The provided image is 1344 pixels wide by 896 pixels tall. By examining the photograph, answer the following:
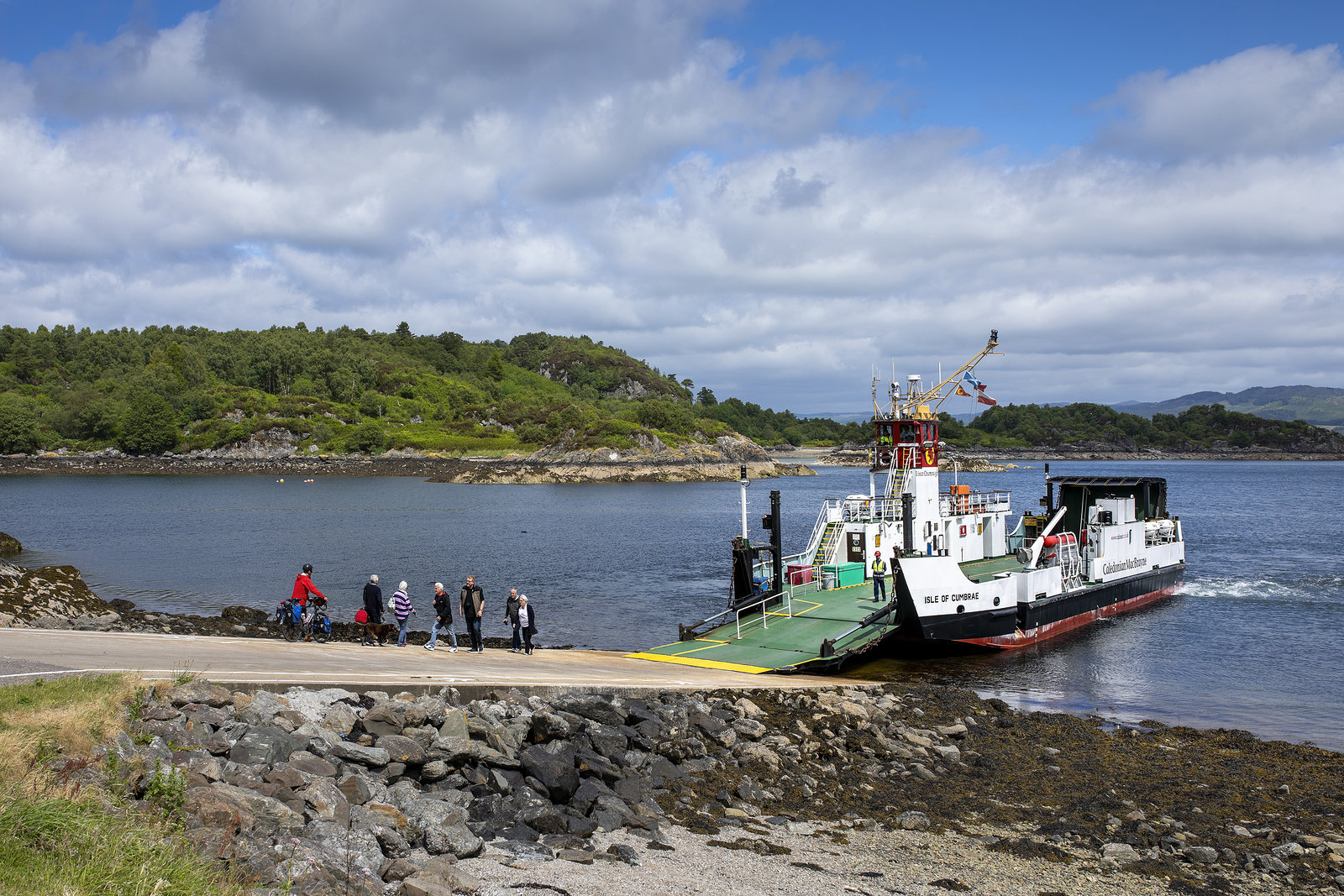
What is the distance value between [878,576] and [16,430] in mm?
178109

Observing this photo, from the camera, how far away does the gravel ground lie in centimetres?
898

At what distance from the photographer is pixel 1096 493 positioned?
117 feet

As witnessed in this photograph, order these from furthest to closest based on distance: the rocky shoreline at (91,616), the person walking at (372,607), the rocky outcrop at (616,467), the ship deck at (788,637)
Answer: the rocky outcrop at (616,467), the rocky shoreline at (91,616), the person walking at (372,607), the ship deck at (788,637)

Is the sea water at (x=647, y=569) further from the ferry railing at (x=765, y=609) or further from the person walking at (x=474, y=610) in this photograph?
the person walking at (x=474, y=610)

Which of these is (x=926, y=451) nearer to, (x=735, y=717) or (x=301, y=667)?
(x=735, y=717)

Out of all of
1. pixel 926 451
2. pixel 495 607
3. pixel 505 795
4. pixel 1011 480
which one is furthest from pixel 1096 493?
pixel 1011 480

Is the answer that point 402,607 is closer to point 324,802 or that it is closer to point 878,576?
point 324,802

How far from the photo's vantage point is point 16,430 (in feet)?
500

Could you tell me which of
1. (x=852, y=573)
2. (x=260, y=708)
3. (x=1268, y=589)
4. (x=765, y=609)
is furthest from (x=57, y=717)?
(x=1268, y=589)

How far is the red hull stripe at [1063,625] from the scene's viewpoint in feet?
85.6

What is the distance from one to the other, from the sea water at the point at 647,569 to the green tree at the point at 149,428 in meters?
52.9

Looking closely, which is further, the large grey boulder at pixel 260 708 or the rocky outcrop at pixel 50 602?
the rocky outcrop at pixel 50 602

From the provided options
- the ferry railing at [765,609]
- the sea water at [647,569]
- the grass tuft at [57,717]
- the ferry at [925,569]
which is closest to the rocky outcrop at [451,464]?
→ the sea water at [647,569]

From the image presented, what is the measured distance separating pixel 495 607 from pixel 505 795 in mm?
25278
